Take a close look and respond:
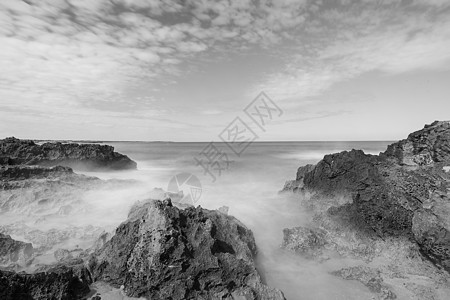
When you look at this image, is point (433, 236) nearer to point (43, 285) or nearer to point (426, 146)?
point (426, 146)

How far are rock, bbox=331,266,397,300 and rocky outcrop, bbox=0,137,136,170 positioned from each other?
1883 cm

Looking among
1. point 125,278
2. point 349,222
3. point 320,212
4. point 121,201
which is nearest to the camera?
point 125,278

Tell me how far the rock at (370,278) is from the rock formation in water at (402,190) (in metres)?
1.38

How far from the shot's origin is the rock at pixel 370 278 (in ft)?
17.3

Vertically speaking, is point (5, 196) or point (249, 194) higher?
point (5, 196)

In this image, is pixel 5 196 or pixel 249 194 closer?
pixel 5 196

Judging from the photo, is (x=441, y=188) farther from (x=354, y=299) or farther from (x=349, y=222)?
(x=354, y=299)

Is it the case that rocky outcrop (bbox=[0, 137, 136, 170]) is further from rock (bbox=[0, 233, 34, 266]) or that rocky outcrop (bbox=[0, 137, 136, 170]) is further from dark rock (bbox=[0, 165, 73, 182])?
rock (bbox=[0, 233, 34, 266])

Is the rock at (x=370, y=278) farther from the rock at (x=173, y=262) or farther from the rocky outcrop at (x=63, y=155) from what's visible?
the rocky outcrop at (x=63, y=155)

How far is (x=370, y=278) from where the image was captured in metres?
5.73

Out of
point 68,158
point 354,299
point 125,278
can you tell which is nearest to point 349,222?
point 354,299

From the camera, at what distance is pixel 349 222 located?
786cm

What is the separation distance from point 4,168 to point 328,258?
13616 millimetres

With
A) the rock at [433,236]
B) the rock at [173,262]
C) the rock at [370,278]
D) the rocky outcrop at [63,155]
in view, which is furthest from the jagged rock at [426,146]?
the rocky outcrop at [63,155]
